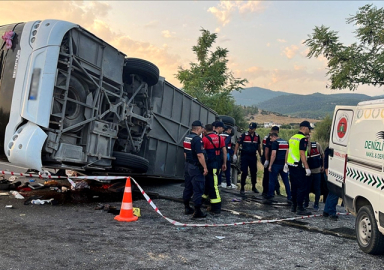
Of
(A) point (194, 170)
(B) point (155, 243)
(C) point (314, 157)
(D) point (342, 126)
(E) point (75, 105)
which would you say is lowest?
(B) point (155, 243)

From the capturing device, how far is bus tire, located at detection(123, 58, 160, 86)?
6.21 metres

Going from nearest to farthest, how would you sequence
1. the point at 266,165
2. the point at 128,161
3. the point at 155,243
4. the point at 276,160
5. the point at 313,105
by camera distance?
1. the point at 155,243
2. the point at 128,161
3. the point at 276,160
4. the point at 266,165
5. the point at 313,105

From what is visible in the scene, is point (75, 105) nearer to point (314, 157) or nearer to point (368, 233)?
point (368, 233)

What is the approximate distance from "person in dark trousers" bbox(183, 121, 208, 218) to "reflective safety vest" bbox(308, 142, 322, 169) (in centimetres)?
250

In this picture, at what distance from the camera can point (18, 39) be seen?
503 centimetres

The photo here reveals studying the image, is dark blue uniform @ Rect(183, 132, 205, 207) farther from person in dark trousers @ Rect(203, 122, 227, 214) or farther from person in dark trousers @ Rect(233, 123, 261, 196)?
person in dark trousers @ Rect(233, 123, 261, 196)

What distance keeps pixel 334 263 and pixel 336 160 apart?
6.21ft

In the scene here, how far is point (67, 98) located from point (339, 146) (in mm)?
4223

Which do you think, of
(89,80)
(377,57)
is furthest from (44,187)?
(377,57)

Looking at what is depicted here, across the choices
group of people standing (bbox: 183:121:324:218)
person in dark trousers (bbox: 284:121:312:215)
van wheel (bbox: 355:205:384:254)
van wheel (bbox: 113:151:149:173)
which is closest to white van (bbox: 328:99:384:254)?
van wheel (bbox: 355:205:384:254)

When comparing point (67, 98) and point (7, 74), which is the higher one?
point (7, 74)

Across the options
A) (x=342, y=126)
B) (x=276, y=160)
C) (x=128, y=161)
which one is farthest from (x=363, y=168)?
(x=128, y=161)

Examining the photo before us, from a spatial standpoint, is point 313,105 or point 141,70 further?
point 313,105

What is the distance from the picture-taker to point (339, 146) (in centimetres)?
504
